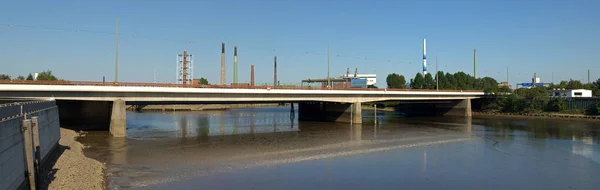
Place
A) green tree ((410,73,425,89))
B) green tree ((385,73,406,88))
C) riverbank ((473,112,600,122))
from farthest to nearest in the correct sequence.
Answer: green tree ((385,73,406,88)), green tree ((410,73,425,89)), riverbank ((473,112,600,122))

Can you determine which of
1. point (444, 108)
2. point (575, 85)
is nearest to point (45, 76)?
point (444, 108)

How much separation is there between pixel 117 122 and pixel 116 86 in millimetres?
4147

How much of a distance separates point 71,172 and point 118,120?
23880 millimetres

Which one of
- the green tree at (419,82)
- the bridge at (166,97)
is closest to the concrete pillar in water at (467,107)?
the bridge at (166,97)

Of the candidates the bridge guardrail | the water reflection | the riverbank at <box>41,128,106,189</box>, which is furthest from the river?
the bridge guardrail

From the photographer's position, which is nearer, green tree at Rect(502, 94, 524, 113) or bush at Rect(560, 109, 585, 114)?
bush at Rect(560, 109, 585, 114)

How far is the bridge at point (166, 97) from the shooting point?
149ft

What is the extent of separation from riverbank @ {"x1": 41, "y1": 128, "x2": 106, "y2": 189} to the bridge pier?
49353 millimetres

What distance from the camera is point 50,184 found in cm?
2222

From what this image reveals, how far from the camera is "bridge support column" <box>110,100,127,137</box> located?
48.1 meters

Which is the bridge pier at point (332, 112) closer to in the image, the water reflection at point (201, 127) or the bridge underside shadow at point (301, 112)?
the bridge underside shadow at point (301, 112)

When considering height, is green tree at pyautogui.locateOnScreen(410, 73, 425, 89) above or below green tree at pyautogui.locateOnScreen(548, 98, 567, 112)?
above

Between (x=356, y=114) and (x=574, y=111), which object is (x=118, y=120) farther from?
(x=574, y=111)

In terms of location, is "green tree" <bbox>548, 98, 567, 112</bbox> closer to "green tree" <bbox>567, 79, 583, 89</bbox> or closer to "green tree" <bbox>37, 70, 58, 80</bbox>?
"green tree" <bbox>567, 79, 583, 89</bbox>
